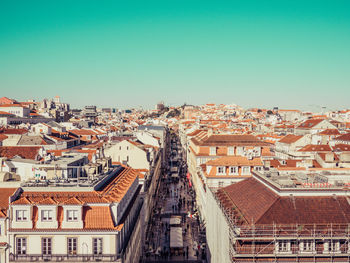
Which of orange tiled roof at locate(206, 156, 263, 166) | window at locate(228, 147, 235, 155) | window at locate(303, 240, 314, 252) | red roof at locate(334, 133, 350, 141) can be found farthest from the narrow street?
red roof at locate(334, 133, 350, 141)

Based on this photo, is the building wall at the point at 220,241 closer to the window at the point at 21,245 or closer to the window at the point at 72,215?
the window at the point at 72,215

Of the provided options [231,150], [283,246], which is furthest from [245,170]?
[283,246]

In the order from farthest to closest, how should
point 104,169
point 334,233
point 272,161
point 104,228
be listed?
point 272,161
point 104,169
point 104,228
point 334,233

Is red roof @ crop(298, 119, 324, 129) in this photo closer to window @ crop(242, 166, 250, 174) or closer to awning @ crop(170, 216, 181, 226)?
awning @ crop(170, 216, 181, 226)

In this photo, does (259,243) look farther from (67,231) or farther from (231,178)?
(231,178)

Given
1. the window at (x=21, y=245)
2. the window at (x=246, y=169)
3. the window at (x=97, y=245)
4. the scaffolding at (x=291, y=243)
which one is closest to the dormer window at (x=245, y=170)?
the window at (x=246, y=169)

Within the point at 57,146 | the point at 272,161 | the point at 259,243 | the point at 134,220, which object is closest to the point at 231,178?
the point at 272,161
